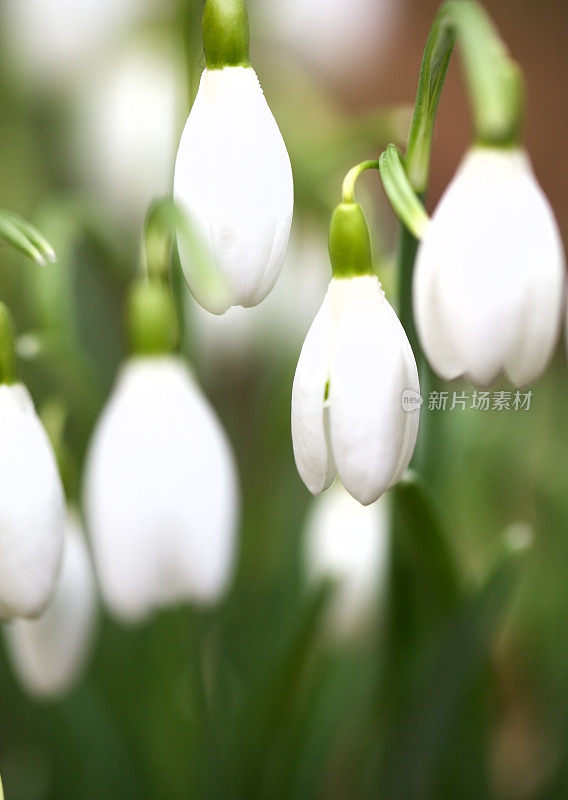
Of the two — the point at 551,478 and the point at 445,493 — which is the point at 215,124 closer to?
the point at 445,493

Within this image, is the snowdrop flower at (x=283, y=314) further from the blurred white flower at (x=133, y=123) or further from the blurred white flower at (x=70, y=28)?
the blurred white flower at (x=70, y=28)

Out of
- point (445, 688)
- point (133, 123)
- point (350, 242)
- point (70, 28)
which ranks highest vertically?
point (70, 28)

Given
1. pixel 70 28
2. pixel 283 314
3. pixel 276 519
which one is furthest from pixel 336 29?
pixel 276 519

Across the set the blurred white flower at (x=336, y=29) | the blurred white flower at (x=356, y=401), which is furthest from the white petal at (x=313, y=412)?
the blurred white flower at (x=336, y=29)

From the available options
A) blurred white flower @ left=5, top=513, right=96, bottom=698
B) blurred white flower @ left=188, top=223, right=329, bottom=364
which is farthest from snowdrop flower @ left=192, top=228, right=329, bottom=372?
blurred white flower @ left=5, top=513, right=96, bottom=698

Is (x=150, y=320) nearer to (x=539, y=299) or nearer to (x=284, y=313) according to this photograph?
(x=539, y=299)

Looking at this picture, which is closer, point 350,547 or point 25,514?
point 25,514

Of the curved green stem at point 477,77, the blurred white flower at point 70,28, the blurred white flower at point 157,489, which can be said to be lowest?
the blurred white flower at point 157,489
